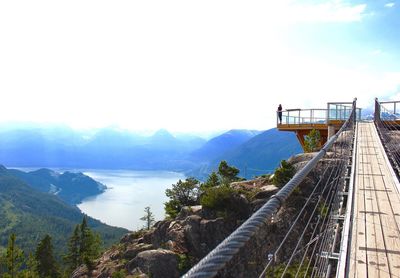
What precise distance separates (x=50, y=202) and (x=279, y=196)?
213 meters

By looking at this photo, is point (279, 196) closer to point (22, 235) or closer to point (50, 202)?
point (22, 235)

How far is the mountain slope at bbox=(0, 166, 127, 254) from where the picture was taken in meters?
129

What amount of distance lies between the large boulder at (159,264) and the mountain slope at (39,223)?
94.3 m

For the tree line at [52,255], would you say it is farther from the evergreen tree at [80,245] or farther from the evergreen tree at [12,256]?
the evergreen tree at [12,256]

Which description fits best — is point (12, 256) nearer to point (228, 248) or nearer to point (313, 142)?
point (313, 142)

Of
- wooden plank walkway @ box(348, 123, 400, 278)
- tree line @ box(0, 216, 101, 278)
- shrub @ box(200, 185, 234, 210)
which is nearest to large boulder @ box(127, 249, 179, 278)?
shrub @ box(200, 185, 234, 210)

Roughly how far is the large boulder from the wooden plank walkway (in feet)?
33.8

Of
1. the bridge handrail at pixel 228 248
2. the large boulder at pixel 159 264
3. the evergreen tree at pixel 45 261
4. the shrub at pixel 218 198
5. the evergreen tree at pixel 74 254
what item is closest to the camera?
the bridge handrail at pixel 228 248

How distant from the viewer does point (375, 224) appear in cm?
548

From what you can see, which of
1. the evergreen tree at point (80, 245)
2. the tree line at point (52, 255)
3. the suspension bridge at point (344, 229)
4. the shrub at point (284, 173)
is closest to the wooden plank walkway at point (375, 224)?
the suspension bridge at point (344, 229)

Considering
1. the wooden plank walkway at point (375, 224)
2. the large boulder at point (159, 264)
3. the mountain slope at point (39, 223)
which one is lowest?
the mountain slope at point (39, 223)

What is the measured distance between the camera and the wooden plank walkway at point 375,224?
13.6 ft

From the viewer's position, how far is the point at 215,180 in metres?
24.2

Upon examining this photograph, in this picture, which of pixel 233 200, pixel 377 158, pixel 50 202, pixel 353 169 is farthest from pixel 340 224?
pixel 50 202
